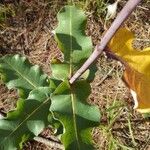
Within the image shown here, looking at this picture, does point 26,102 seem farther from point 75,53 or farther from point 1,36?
point 1,36

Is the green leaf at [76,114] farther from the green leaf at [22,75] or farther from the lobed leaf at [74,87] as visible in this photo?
the green leaf at [22,75]

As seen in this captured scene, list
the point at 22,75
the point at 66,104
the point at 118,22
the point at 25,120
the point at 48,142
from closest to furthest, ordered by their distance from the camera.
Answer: the point at 118,22 → the point at 66,104 → the point at 25,120 → the point at 22,75 → the point at 48,142

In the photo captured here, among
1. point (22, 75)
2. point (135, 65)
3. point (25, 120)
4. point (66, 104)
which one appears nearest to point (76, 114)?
point (66, 104)

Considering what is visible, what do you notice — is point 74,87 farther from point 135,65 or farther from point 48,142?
point 48,142

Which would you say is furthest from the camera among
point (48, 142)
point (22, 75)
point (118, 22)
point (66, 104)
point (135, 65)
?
point (48, 142)

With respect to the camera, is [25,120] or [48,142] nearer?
[25,120]

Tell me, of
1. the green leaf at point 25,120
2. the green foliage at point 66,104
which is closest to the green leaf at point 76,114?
the green foliage at point 66,104

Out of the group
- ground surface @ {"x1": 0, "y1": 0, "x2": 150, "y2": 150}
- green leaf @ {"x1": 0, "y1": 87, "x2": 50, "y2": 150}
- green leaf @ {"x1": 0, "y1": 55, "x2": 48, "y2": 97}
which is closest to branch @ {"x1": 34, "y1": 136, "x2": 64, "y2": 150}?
ground surface @ {"x1": 0, "y1": 0, "x2": 150, "y2": 150}

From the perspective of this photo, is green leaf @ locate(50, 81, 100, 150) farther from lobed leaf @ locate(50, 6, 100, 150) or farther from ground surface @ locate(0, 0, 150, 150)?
ground surface @ locate(0, 0, 150, 150)

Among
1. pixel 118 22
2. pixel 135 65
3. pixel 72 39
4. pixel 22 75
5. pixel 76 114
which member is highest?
pixel 118 22
